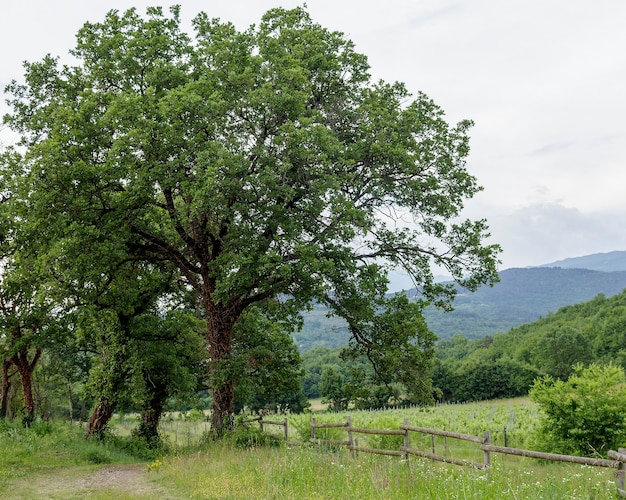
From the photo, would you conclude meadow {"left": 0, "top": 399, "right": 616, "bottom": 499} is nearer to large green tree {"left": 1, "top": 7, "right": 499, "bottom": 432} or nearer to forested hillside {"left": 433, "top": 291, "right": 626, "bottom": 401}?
large green tree {"left": 1, "top": 7, "right": 499, "bottom": 432}

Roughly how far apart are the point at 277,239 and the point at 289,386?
1155cm

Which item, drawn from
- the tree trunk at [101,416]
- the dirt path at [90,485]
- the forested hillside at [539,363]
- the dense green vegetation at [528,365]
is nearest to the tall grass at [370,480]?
the dirt path at [90,485]

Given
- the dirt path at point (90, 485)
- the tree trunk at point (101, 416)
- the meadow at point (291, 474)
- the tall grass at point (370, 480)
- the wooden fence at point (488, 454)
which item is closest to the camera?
the tall grass at point (370, 480)

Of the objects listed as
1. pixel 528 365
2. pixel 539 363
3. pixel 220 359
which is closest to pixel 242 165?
pixel 220 359

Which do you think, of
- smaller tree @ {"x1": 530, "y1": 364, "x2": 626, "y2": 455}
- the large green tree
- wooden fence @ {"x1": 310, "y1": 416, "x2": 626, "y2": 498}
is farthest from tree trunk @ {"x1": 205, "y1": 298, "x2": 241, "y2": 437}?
smaller tree @ {"x1": 530, "y1": 364, "x2": 626, "y2": 455}

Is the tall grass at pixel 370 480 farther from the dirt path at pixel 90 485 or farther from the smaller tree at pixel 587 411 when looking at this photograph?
the smaller tree at pixel 587 411

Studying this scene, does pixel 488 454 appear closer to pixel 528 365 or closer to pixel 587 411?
pixel 587 411

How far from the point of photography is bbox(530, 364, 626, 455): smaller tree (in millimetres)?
18594

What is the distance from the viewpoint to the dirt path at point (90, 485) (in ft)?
36.7

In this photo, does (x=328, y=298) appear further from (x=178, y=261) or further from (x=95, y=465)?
(x=95, y=465)

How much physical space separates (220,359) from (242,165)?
7.20m

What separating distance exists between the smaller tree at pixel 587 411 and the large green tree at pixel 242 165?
214 inches

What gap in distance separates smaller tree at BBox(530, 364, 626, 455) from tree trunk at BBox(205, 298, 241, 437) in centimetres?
1140

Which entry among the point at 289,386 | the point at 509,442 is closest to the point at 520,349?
the point at 509,442
